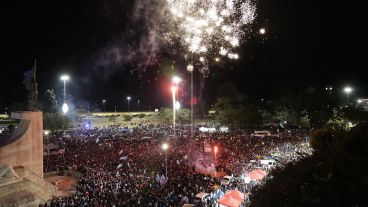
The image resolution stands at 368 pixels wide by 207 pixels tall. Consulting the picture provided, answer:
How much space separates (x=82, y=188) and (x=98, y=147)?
13.6 metres

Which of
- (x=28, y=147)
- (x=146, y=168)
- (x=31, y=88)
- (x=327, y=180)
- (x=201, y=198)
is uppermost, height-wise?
(x=31, y=88)

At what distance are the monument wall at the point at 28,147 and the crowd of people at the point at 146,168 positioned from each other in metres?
3.08

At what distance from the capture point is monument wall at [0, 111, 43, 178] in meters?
20.8

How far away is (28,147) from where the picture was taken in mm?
21891

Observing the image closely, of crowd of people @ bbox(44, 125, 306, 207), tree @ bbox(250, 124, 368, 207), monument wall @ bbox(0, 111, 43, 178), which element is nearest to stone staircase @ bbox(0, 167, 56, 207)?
monument wall @ bbox(0, 111, 43, 178)

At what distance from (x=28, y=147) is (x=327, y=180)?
20.0 meters

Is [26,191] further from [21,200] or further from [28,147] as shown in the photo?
[28,147]

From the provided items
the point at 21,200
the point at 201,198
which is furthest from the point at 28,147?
the point at 201,198

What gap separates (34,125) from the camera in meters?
22.2

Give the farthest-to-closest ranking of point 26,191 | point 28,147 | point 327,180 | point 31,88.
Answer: point 31,88 < point 28,147 < point 26,191 < point 327,180

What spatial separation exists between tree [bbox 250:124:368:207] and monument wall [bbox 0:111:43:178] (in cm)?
1781

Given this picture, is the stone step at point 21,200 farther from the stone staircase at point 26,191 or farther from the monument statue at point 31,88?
the monument statue at point 31,88

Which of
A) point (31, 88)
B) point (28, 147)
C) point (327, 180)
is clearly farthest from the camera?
point (31, 88)

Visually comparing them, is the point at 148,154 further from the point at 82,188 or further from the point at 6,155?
the point at 6,155
